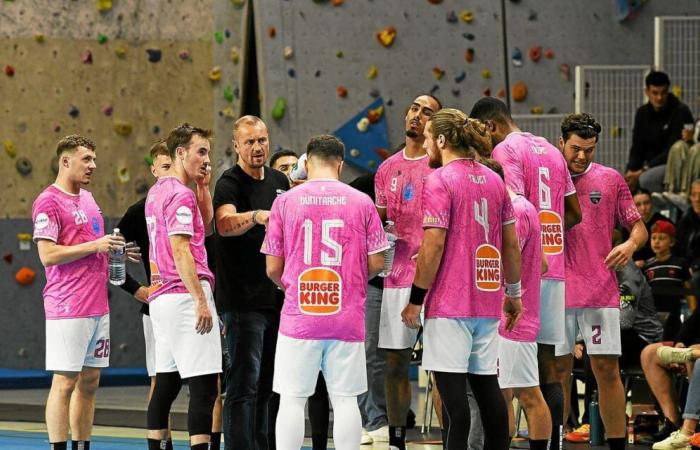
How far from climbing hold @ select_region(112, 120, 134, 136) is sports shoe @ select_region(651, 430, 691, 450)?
268 inches

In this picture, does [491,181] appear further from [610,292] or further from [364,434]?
[364,434]

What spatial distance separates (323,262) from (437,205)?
580 mm

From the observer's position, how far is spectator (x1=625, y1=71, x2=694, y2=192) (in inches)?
501

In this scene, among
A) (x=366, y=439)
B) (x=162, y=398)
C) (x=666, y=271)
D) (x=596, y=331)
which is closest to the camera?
(x=162, y=398)

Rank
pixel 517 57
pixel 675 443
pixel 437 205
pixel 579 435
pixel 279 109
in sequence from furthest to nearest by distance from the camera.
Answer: pixel 517 57, pixel 279 109, pixel 579 435, pixel 675 443, pixel 437 205

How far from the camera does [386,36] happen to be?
538 inches

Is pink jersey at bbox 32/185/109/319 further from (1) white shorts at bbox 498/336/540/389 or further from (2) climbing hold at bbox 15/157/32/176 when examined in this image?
(2) climbing hold at bbox 15/157/32/176

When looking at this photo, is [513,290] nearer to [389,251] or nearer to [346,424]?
[389,251]

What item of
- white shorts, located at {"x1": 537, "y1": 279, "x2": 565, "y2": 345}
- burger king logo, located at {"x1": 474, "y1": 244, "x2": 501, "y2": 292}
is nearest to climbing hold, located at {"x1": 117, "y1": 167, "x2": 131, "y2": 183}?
white shorts, located at {"x1": 537, "y1": 279, "x2": 565, "y2": 345}

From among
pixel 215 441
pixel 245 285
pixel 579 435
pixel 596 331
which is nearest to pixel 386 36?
pixel 579 435

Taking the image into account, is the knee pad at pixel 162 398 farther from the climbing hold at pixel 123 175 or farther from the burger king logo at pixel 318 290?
the climbing hold at pixel 123 175

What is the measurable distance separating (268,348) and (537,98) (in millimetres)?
7011

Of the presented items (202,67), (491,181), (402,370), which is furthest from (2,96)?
(491,181)

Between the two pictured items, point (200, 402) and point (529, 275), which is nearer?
point (200, 402)
